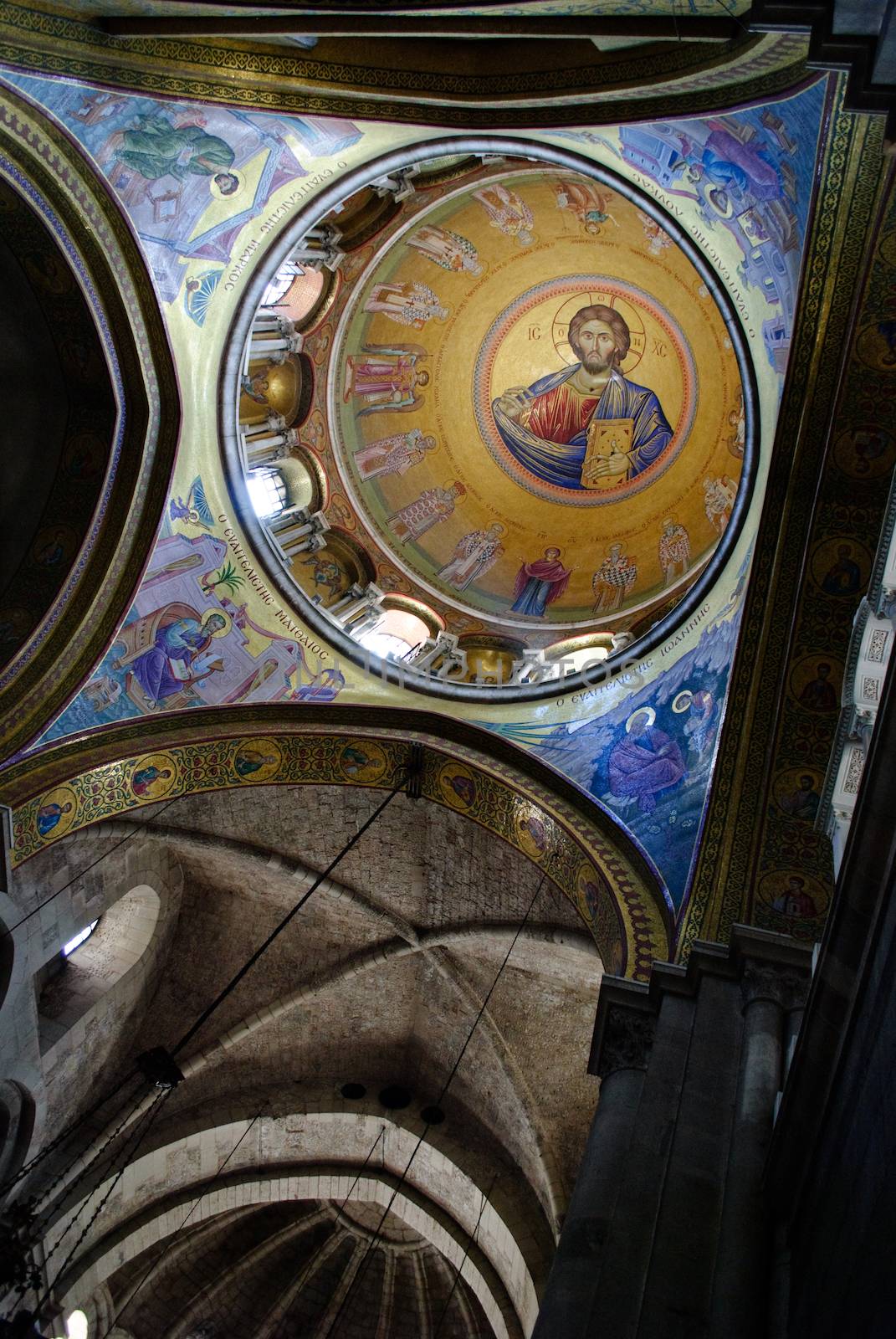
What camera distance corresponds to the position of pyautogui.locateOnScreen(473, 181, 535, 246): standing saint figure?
1238 centimetres

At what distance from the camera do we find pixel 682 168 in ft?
27.5

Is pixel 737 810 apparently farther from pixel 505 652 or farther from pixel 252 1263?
pixel 252 1263

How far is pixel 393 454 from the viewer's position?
46.2 feet

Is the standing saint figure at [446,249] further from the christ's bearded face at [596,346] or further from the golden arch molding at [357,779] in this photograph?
the golden arch molding at [357,779]

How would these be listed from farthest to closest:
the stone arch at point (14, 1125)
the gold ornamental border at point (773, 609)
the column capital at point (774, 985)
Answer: the stone arch at point (14, 1125)
the gold ornamental border at point (773, 609)
the column capital at point (774, 985)

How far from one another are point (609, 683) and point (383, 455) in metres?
5.05

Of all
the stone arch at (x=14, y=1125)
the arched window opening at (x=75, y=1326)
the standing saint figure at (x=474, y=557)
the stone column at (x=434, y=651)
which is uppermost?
the standing saint figure at (x=474, y=557)

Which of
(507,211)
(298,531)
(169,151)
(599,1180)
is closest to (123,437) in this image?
(298,531)

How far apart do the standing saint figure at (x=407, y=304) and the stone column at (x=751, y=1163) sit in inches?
375

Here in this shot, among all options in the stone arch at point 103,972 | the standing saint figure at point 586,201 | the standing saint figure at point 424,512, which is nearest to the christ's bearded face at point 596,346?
the standing saint figure at point 586,201

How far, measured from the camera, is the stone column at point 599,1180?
5289 millimetres

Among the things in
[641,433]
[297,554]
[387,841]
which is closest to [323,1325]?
[387,841]

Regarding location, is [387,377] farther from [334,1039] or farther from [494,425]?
[334,1039]

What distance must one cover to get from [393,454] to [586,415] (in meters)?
2.72
